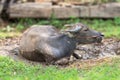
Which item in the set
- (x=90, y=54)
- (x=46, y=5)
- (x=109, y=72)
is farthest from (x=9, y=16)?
(x=109, y=72)

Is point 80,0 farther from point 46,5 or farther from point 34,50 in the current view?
point 34,50

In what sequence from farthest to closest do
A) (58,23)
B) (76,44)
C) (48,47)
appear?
(58,23) < (76,44) < (48,47)

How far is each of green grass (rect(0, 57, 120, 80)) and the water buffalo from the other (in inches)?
12.7

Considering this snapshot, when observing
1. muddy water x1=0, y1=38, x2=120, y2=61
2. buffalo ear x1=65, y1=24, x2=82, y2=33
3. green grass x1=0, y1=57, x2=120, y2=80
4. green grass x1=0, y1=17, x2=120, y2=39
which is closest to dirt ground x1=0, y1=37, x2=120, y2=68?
muddy water x1=0, y1=38, x2=120, y2=61

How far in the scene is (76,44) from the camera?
9.09 m

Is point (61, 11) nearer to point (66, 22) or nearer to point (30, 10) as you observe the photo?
point (66, 22)

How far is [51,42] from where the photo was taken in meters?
8.62

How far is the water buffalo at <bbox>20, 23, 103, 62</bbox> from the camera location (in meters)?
8.55

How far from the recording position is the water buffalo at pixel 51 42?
28.1 ft

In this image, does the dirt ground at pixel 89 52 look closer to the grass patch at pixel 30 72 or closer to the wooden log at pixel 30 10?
the grass patch at pixel 30 72

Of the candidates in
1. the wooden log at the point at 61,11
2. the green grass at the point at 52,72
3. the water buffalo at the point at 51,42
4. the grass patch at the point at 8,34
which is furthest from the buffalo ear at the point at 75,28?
the wooden log at the point at 61,11

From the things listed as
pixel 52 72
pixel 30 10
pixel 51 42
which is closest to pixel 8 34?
pixel 30 10

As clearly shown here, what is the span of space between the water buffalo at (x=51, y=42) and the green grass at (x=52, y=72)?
323 mm

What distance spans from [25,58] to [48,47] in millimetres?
690
